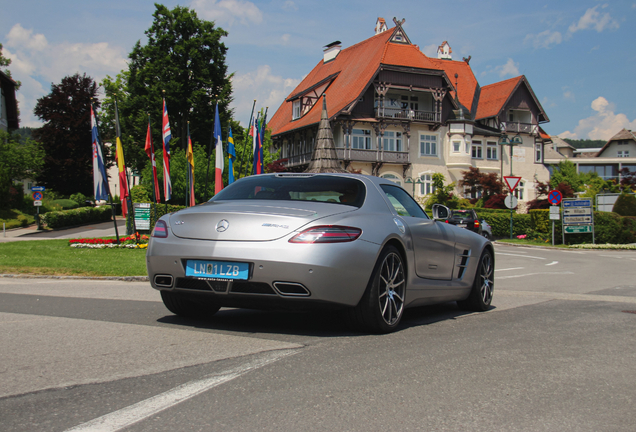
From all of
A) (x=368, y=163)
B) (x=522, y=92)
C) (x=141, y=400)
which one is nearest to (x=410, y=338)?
(x=141, y=400)

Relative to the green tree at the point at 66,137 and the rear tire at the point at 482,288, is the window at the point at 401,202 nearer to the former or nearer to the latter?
the rear tire at the point at 482,288

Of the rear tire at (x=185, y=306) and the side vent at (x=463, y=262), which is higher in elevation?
the side vent at (x=463, y=262)

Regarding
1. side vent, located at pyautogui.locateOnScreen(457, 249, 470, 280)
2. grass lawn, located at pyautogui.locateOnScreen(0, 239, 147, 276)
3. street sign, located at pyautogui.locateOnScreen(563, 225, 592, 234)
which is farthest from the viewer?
street sign, located at pyautogui.locateOnScreen(563, 225, 592, 234)

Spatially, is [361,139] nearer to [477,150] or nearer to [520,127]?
[477,150]

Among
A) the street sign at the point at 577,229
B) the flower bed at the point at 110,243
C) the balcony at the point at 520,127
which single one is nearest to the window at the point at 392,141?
the balcony at the point at 520,127

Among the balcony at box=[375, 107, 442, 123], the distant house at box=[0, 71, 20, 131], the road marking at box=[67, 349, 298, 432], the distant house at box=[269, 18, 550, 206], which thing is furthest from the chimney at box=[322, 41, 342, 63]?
the road marking at box=[67, 349, 298, 432]

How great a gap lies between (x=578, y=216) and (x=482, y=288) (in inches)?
1002

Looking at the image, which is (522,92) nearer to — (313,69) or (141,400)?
(313,69)

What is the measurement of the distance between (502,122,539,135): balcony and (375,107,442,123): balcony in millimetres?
10012

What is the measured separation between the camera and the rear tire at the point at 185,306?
20.4 feet

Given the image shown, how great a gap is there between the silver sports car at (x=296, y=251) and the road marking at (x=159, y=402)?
94cm

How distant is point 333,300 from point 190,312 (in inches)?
70.7

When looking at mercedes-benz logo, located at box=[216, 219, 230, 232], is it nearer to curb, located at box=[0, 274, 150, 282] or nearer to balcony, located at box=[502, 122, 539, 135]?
curb, located at box=[0, 274, 150, 282]

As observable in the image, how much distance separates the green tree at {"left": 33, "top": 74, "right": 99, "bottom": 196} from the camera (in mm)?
56531
